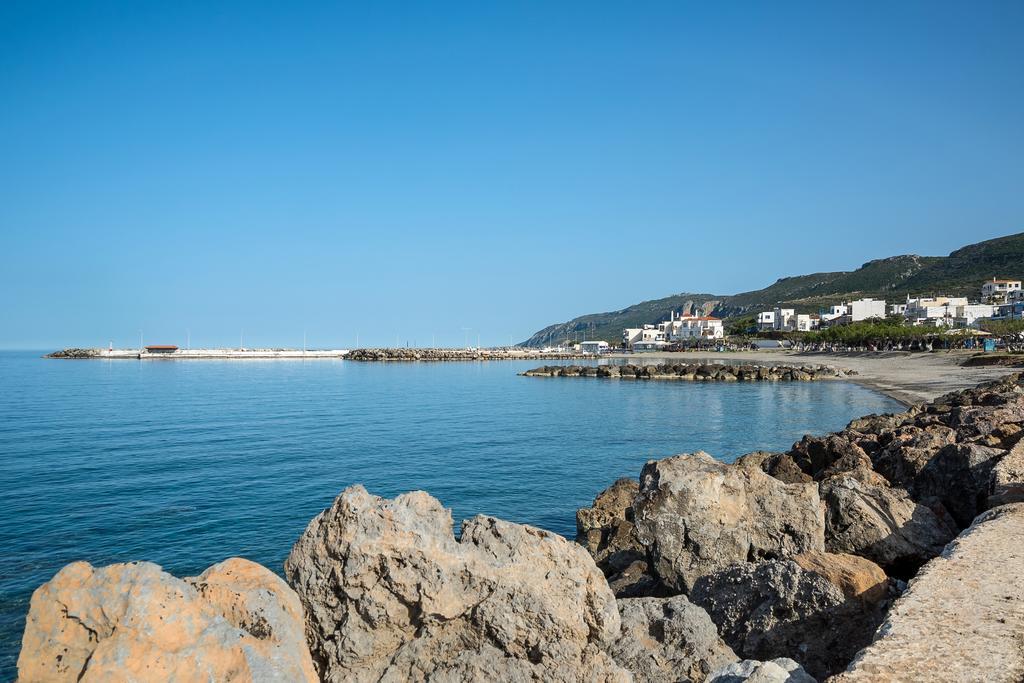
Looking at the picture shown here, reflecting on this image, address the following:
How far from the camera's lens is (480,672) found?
565 centimetres

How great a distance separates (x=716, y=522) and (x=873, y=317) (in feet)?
466

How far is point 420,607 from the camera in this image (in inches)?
229

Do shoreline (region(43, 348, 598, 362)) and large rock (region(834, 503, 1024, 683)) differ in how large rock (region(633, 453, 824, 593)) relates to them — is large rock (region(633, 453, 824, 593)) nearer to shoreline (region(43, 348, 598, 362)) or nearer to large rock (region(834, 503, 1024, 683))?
large rock (region(834, 503, 1024, 683))

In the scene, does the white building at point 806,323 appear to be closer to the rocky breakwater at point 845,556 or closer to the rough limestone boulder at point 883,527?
the rocky breakwater at point 845,556

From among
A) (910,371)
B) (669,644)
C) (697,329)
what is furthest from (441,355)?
(669,644)

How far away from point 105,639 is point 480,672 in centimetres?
270

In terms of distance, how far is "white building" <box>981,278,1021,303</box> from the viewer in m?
131

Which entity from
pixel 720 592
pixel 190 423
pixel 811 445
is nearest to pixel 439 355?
pixel 190 423

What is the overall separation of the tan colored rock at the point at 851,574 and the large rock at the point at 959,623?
57cm

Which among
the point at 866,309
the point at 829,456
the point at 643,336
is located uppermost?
the point at 866,309

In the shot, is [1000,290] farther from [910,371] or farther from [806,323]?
[910,371]

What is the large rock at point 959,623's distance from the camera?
5.10 m

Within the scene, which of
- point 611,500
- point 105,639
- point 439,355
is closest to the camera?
point 105,639

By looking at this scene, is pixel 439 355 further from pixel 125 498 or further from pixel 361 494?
pixel 361 494
